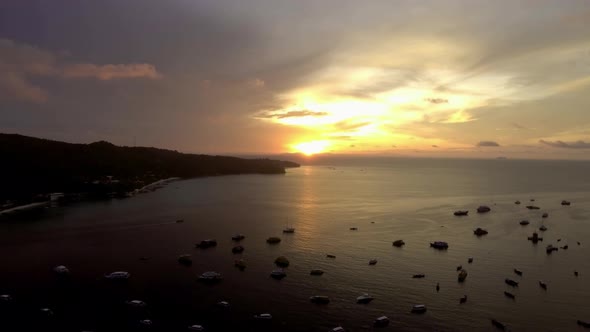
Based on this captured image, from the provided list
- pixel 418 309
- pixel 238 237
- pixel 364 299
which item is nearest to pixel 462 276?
pixel 418 309

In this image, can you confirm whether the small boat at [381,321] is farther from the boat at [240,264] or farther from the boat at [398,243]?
the boat at [398,243]

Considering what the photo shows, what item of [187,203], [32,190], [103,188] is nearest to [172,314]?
[187,203]

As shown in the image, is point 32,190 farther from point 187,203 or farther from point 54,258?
point 54,258

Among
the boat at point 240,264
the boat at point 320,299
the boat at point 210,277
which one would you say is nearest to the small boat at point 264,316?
the boat at point 320,299

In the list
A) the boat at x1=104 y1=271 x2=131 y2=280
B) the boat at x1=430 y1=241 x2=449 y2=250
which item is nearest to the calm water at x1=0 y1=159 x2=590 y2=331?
the boat at x1=104 y1=271 x2=131 y2=280

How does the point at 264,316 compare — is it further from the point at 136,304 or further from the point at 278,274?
the point at 136,304
